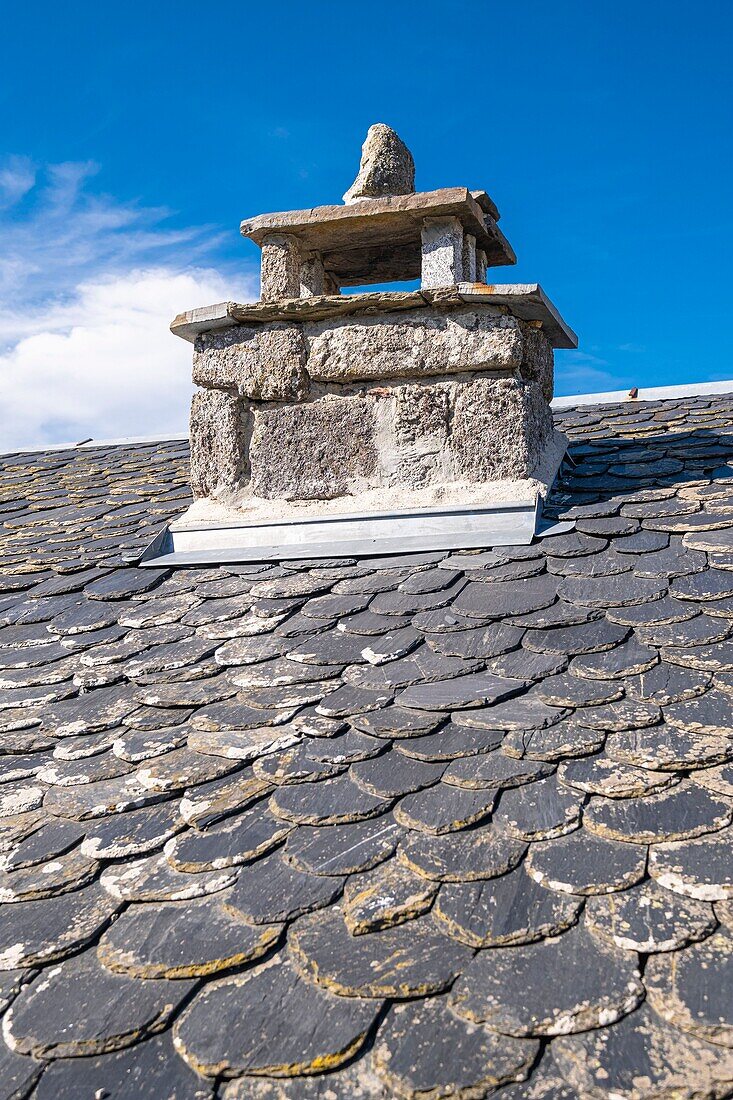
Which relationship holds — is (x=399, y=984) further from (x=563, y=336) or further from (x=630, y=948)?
(x=563, y=336)

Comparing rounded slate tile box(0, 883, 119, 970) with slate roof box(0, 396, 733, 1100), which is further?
rounded slate tile box(0, 883, 119, 970)

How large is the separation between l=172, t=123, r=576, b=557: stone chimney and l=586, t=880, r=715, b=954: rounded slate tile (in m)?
1.51

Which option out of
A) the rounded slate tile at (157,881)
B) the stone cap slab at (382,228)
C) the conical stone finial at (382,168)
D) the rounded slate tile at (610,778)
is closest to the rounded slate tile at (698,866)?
the rounded slate tile at (610,778)

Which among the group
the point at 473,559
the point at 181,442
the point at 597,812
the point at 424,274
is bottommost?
the point at 597,812

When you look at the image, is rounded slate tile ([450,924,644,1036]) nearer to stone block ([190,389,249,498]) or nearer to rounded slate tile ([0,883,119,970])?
rounded slate tile ([0,883,119,970])

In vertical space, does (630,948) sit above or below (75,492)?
below

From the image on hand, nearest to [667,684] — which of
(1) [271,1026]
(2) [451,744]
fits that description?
(2) [451,744]

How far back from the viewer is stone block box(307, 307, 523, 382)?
9.53ft

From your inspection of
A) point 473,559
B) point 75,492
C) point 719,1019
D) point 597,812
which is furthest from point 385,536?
point 75,492

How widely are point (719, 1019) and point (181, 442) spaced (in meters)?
4.74

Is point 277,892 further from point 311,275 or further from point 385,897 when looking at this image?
point 311,275

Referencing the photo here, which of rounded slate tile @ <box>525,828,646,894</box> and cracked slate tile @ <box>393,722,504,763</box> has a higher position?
cracked slate tile @ <box>393,722,504,763</box>

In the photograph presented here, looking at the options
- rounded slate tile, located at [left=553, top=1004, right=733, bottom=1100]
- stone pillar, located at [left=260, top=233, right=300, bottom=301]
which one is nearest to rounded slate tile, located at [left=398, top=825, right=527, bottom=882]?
rounded slate tile, located at [left=553, top=1004, right=733, bottom=1100]

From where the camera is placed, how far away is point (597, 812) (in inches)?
61.9
